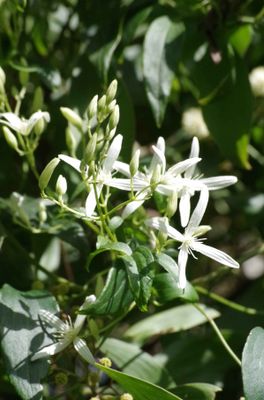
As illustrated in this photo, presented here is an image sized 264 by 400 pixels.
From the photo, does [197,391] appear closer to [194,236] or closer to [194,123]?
[194,236]

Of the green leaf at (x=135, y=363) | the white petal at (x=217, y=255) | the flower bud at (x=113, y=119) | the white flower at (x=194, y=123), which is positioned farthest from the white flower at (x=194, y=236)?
the white flower at (x=194, y=123)

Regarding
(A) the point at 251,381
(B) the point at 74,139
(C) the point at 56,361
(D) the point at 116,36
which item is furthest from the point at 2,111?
(A) the point at 251,381

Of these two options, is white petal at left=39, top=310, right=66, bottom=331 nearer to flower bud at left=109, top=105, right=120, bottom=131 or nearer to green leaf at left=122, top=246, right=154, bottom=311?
green leaf at left=122, top=246, right=154, bottom=311

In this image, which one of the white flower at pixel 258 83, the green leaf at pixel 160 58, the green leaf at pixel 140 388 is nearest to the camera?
the green leaf at pixel 140 388

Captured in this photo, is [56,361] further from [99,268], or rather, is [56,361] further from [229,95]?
[229,95]

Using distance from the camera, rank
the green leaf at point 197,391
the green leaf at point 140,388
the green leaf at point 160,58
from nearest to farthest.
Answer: the green leaf at point 140,388 < the green leaf at point 197,391 < the green leaf at point 160,58

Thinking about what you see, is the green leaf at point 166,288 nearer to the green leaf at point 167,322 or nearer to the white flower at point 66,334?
the white flower at point 66,334

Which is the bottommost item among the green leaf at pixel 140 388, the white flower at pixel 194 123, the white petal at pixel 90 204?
the white flower at pixel 194 123
